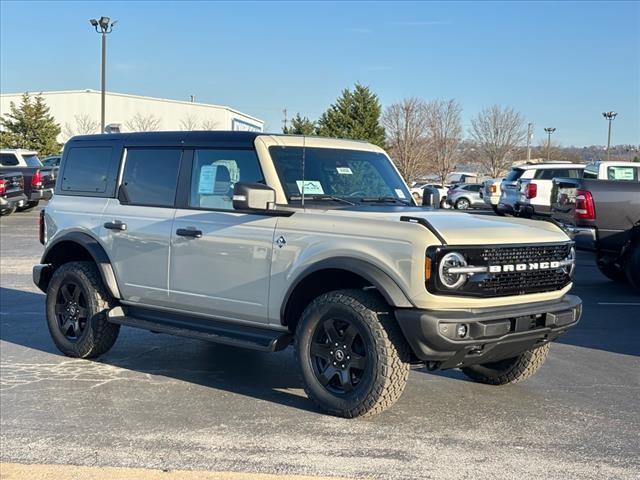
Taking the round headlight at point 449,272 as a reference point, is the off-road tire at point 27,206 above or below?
below

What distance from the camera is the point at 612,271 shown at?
37.9 feet

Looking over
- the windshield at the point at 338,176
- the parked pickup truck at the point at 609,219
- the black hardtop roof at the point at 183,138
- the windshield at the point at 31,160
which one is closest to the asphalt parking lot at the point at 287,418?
the windshield at the point at 338,176

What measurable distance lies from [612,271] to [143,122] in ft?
198

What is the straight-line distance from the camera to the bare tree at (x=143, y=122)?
66.1 metres

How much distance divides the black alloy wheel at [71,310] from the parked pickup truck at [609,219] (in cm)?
679

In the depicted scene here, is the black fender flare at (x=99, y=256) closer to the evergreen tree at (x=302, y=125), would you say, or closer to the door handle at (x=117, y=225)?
the door handle at (x=117, y=225)

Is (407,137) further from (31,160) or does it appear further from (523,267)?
(523,267)

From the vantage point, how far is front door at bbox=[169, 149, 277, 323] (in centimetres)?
533

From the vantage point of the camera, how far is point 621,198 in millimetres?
10352

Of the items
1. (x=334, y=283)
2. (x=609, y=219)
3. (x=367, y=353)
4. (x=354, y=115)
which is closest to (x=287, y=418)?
(x=367, y=353)

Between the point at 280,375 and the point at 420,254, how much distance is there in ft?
6.99

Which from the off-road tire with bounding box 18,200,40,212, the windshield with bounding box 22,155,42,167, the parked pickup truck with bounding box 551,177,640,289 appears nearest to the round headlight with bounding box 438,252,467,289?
the parked pickup truck with bounding box 551,177,640,289

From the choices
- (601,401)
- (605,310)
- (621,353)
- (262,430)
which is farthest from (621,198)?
(262,430)

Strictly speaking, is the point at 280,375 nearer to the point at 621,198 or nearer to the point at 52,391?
the point at 52,391
